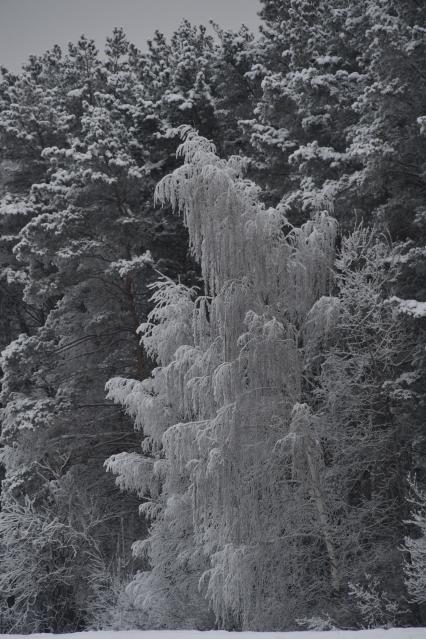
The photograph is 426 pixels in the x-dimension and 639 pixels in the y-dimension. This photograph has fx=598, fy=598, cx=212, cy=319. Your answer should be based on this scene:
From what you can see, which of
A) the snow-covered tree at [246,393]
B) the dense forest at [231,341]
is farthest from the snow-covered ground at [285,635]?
the snow-covered tree at [246,393]

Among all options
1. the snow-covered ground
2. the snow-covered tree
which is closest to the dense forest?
the snow-covered tree

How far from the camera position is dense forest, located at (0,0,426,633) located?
8.93 metres

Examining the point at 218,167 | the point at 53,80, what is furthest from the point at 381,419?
the point at 53,80

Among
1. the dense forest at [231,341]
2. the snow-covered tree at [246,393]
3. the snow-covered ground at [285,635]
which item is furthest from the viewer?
the dense forest at [231,341]

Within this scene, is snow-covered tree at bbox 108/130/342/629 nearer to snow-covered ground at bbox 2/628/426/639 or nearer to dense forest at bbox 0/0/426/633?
dense forest at bbox 0/0/426/633

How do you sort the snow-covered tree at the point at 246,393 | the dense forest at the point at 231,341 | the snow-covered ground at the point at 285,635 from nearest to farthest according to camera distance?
the snow-covered ground at the point at 285,635 < the snow-covered tree at the point at 246,393 < the dense forest at the point at 231,341

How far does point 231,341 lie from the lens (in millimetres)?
9070

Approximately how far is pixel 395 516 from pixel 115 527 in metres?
8.15

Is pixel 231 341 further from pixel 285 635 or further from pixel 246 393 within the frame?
pixel 285 635

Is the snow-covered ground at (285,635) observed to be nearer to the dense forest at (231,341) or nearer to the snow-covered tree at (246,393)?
the dense forest at (231,341)

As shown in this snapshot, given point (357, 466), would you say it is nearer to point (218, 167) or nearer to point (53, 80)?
point (218, 167)

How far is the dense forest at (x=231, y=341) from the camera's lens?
29.3ft

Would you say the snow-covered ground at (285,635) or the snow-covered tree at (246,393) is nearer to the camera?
the snow-covered ground at (285,635)

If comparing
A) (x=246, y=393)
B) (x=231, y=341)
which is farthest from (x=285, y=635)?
(x=231, y=341)
